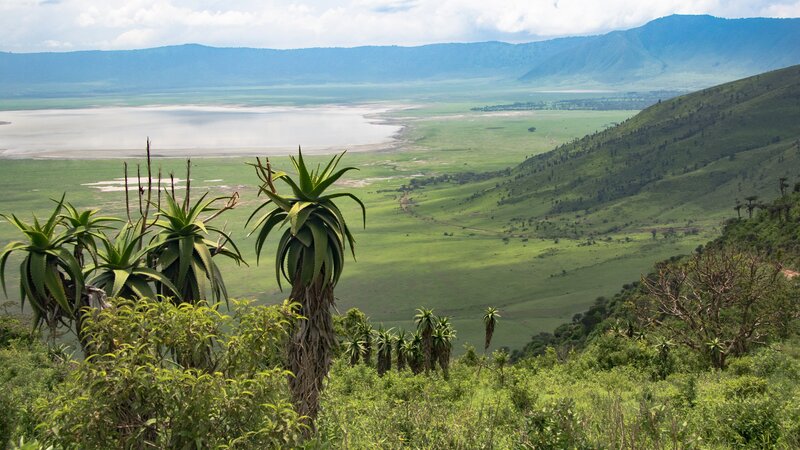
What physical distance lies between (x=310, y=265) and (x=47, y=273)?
6.58 metres

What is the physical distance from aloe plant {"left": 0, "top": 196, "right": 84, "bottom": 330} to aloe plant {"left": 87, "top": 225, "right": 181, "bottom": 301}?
0.69 meters

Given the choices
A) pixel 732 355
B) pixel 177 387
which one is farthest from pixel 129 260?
pixel 732 355

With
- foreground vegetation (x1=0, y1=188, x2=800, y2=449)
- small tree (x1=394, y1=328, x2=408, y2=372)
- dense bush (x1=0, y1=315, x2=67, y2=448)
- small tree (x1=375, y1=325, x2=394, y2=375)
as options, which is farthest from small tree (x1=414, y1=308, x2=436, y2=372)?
dense bush (x1=0, y1=315, x2=67, y2=448)

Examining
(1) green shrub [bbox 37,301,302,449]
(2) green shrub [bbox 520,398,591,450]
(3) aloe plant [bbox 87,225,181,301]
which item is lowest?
(2) green shrub [bbox 520,398,591,450]

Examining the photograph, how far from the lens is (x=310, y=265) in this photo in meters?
19.0

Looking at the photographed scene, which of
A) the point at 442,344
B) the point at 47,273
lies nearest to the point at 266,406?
the point at 47,273

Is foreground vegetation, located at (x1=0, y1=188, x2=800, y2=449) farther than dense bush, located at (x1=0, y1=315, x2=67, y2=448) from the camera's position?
No

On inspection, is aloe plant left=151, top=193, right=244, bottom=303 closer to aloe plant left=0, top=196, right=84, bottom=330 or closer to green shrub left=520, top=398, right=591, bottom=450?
aloe plant left=0, top=196, right=84, bottom=330

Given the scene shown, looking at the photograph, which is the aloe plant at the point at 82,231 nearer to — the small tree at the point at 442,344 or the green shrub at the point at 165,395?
the green shrub at the point at 165,395

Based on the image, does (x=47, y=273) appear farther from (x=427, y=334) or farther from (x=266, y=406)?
(x=427, y=334)

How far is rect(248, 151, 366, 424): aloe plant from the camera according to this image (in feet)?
62.1

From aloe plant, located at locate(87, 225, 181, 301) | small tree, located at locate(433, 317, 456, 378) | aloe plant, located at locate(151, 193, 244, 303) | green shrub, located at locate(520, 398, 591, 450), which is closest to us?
green shrub, located at locate(520, 398, 591, 450)

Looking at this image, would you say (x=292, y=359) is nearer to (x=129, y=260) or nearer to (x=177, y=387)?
(x=129, y=260)

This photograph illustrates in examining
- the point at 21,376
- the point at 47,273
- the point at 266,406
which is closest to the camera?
the point at 266,406
